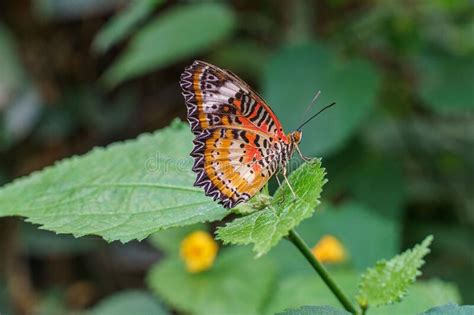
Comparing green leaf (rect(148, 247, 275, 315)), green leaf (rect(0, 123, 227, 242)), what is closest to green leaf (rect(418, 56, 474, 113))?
green leaf (rect(148, 247, 275, 315))

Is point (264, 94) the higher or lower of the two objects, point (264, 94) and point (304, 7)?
the lower

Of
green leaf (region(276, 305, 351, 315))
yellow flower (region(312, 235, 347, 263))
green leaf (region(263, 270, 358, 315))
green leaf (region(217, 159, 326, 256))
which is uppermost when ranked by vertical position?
green leaf (region(217, 159, 326, 256))

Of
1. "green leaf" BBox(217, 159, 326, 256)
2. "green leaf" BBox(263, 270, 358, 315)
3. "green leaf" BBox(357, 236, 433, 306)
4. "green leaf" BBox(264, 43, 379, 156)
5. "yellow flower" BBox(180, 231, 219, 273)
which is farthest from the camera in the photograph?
"green leaf" BBox(264, 43, 379, 156)

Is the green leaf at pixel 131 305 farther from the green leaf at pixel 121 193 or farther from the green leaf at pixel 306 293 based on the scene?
the green leaf at pixel 121 193

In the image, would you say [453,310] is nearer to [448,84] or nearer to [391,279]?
[391,279]

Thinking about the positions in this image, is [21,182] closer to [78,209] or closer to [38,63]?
[78,209]

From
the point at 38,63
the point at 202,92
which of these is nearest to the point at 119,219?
the point at 202,92

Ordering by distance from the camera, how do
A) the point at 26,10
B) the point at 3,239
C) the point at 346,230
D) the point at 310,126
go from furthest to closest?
the point at 26,10, the point at 3,239, the point at 310,126, the point at 346,230

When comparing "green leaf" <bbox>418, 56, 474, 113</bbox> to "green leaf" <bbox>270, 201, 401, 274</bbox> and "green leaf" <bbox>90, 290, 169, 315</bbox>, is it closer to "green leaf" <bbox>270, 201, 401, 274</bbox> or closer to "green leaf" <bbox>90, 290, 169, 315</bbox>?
"green leaf" <bbox>270, 201, 401, 274</bbox>
